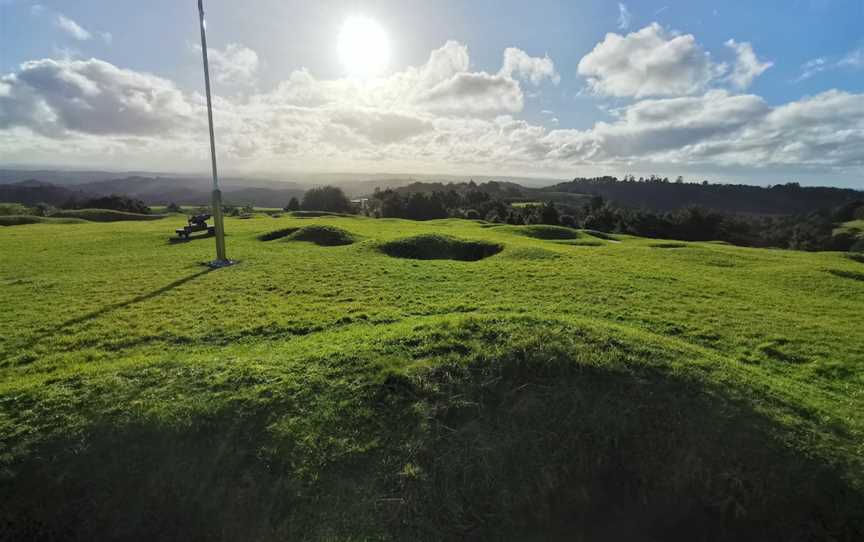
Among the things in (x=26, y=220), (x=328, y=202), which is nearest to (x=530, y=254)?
(x=26, y=220)

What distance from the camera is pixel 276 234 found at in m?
29.5

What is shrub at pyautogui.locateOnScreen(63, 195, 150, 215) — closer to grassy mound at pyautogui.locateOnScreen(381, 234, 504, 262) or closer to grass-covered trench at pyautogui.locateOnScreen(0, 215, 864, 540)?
grassy mound at pyautogui.locateOnScreen(381, 234, 504, 262)

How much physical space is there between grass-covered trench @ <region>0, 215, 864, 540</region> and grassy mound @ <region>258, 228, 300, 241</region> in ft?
54.7

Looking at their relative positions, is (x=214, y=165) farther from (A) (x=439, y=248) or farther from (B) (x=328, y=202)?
(B) (x=328, y=202)

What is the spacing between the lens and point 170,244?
26.8 metres

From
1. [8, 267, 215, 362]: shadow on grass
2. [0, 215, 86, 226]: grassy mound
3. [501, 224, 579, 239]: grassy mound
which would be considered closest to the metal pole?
[8, 267, 215, 362]: shadow on grass

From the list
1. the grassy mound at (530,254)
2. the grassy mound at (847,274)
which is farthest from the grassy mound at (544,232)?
the grassy mound at (847,274)

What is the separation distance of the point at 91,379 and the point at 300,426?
474 centimetres

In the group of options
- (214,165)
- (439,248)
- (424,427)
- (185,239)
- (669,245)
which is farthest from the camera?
(669,245)

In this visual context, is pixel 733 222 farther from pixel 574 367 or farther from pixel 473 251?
pixel 574 367

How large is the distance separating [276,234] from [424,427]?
25536 mm

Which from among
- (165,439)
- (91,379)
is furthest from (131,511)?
→ (91,379)

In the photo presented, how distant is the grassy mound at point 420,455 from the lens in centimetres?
604

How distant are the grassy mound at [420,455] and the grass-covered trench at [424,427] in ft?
0.11
